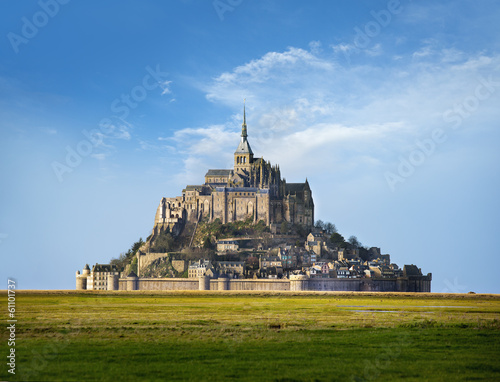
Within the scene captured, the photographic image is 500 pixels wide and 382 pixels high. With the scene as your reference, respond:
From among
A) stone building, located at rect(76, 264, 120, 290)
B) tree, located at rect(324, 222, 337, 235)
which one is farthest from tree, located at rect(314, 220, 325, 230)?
stone building, located at rect(76, 264, 120, 290)

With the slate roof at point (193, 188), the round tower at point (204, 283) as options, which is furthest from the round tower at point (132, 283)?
the slate roof at point (193, 188)

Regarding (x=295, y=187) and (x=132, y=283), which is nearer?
(x=132, y=283)

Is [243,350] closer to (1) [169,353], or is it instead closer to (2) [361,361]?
(1) [169,353]

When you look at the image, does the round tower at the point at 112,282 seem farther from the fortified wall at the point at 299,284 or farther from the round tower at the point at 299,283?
the round tower at the point at 299,283

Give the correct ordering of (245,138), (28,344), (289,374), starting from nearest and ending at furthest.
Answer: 1. (289,374)
2. (28,344)
3. (245,138)

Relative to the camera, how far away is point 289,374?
1606 centimetres

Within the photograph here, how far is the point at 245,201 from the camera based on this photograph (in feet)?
404

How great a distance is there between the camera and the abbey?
123 metres

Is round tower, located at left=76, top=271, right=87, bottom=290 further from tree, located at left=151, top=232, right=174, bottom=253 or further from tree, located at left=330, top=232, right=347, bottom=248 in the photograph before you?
tree, located at left=330, top=232, right=347, bottom=248

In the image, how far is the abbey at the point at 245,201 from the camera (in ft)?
403

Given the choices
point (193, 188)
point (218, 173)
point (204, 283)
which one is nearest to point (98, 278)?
point (204, 283)

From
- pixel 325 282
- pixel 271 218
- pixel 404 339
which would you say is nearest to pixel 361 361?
pixel 404 339

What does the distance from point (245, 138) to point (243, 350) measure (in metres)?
120

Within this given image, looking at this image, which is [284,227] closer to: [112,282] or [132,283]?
[132,283]
